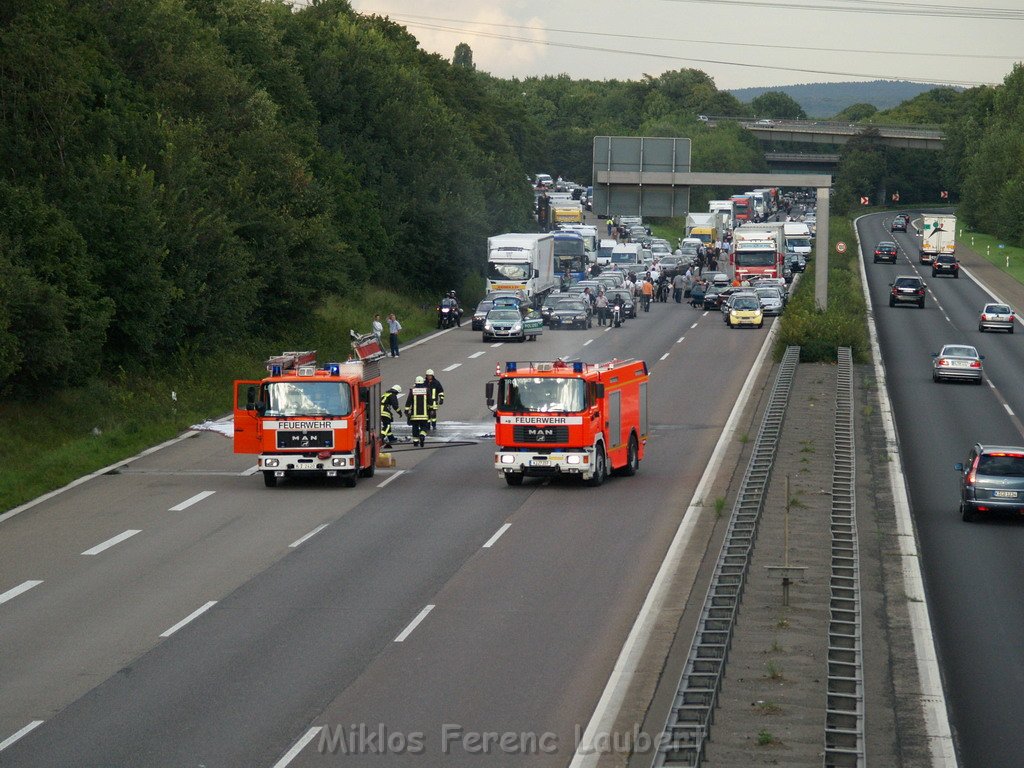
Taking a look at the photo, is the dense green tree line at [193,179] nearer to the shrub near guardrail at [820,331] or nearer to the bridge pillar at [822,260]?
the shrub near guardrail at [820,331]

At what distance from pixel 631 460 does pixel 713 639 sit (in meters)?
14.9

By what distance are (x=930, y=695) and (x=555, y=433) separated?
13169 mm

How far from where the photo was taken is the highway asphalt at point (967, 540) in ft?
52.5

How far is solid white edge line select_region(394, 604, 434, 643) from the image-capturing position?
18.2 m

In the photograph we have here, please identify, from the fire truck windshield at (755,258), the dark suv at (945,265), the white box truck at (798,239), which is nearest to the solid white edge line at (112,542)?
the fire truck windshield at (755,258)

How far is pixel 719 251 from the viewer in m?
111

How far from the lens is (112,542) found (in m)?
24.3

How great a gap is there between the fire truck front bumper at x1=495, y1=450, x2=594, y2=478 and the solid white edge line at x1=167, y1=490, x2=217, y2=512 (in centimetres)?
548

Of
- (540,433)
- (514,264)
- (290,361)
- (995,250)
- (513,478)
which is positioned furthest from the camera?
(995,250)

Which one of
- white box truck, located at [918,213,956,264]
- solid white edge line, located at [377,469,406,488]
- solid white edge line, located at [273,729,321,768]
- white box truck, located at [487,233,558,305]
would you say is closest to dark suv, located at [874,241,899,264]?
white box truck, located at [918,213,956,264]

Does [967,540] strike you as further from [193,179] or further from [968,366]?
[193,179]

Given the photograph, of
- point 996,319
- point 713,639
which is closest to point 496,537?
point 713,639

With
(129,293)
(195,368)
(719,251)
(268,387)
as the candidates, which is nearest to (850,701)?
(268,387)

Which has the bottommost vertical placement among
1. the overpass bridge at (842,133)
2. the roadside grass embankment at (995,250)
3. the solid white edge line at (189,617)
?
the roadside grass embankment at (995,250)
